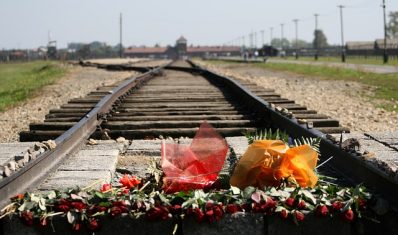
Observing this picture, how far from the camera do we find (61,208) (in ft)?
8.57

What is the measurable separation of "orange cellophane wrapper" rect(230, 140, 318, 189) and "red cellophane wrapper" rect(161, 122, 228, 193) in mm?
239

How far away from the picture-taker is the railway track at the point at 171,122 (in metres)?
3.46

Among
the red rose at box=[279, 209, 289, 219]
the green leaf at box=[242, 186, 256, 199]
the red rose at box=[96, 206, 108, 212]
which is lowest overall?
the red rose at box=[279, 209, 289, 219]

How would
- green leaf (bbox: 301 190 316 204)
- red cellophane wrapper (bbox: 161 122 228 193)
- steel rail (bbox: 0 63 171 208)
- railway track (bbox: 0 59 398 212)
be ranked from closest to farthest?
green leaf (bbox: 301 190 316 204) < steel rail (bbox: 0 63 171 208) < red cellophane wrapper (bbox: 161 122 228 193) < railway track (bbox: 0 59 398 212)

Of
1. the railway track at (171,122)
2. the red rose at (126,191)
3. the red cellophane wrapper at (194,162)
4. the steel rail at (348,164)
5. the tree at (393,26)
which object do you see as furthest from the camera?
the tree at (393,26)

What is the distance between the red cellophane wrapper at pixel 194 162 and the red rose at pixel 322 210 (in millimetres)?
829

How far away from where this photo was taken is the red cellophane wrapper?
3225 mm

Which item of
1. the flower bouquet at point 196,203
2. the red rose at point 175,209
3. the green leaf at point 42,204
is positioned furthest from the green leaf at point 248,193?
the green leaf at point 42,204

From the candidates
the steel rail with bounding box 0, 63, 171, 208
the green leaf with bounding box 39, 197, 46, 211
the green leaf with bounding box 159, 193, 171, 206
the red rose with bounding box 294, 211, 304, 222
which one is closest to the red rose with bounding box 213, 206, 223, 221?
the green leaf with bounding box 159, 193, 171, 206

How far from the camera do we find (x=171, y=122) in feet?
21.9

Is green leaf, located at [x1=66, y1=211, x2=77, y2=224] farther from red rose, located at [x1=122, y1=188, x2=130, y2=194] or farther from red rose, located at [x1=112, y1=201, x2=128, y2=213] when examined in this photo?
red rose, located at [x1=122, y1=188, x2=130, y2=194]

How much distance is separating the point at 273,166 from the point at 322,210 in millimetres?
574

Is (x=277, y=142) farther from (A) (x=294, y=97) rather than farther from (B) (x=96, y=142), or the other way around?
(A) (x=294, y=97)

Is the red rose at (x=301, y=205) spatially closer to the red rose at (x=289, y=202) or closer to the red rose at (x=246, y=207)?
the red rose at (x=289, y=202)
